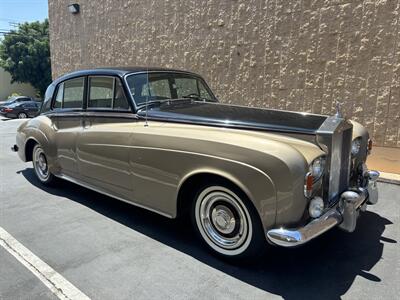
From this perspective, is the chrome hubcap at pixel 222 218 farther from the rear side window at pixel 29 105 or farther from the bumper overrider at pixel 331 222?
the rear side window at pixel 29 105

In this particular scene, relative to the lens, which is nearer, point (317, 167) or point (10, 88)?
point (317, 167)

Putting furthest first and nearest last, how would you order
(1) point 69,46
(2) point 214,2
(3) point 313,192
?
(1) point 69,46
(2) point 214,2
(3) point 313,192

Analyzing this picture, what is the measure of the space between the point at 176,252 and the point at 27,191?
3079 mm

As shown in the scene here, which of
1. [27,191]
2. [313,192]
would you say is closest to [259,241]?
[313,192]

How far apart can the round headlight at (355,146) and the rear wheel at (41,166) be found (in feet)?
13.7

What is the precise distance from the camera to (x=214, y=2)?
933 cm

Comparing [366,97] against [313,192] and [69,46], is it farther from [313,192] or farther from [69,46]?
[69,46]

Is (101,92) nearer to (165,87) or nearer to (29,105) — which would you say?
(165,87)

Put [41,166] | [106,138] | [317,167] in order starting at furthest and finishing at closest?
[41,166], [106,138], [317,167]

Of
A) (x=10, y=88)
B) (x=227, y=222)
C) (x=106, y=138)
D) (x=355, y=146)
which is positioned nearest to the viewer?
(x=227, y=222)

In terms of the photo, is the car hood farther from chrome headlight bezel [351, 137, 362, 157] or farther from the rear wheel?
the rear wheel

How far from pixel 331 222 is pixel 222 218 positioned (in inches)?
36.1

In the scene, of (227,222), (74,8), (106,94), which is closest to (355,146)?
(227,222)

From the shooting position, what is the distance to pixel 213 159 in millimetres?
3025
